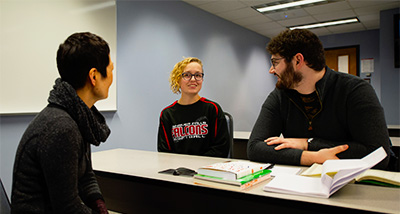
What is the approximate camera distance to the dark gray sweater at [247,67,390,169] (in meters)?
1.34

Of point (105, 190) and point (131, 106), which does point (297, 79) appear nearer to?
point (105, 190)

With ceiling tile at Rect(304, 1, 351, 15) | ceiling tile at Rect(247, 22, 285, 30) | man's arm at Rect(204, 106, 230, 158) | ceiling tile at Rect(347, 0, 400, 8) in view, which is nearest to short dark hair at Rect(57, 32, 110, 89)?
man's arm at Rect(204, 106, 230, 158)

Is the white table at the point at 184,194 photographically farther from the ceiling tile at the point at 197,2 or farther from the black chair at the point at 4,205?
the ceiling tile at the point at 197,2

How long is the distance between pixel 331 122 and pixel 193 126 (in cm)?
87

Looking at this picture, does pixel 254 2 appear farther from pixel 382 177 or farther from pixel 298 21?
pixel 382 177

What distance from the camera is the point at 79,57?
38.6 inches

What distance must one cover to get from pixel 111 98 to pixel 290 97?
220 centimetres

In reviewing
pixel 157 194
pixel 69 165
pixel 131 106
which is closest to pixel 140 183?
pixel 157 194

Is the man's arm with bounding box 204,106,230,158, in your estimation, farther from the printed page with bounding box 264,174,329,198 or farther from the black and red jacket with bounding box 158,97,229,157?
the printed page with bounding box 264,174,329,198

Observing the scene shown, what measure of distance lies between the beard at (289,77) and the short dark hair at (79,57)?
93 cm

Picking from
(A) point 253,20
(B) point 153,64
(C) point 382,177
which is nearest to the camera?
(C) point 382,177

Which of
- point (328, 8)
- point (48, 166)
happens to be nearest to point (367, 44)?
point (328, 8)

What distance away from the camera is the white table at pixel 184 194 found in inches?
36.1

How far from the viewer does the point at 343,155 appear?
1340 millimetres
